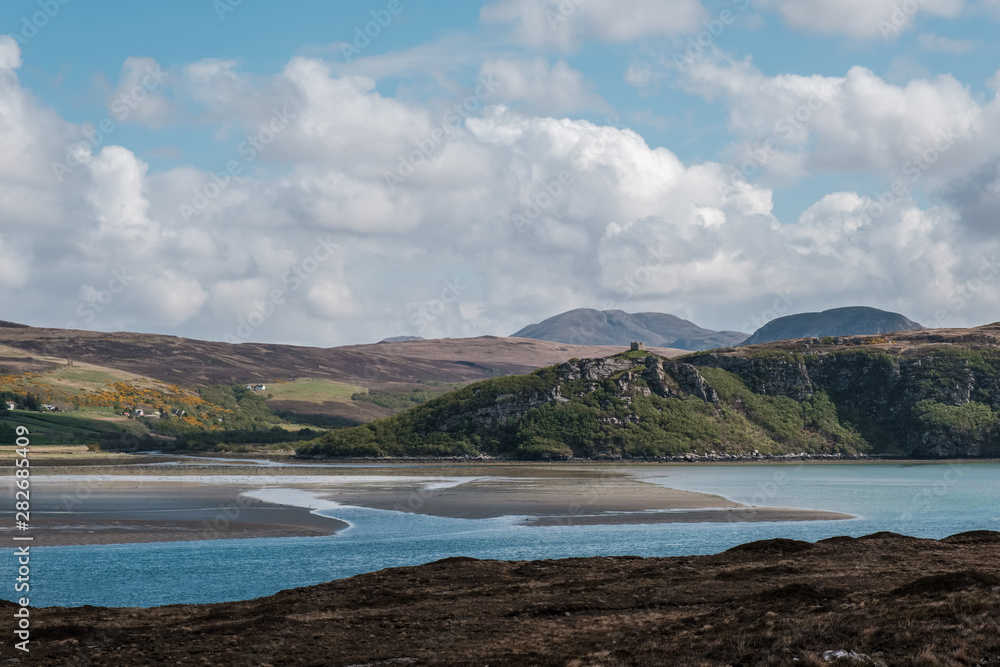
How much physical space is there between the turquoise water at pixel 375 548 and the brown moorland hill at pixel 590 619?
7812mm

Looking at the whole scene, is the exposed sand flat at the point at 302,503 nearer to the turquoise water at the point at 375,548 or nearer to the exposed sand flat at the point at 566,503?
the exposed sand flat at the point at 566,503

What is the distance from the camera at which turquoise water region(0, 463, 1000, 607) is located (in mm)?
40125

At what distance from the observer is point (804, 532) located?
62.0 meters

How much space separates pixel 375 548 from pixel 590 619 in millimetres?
27706

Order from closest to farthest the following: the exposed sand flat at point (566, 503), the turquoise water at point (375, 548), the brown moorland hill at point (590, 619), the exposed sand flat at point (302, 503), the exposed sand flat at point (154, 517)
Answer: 1. the brown moorland hill at point (590, 619)
2. the turquoise water at point (375, 548)
3. the exposed sand flat at point (154, 517)
4. the exposed sand flat at point (302, 503)
5. the exposed sand flat at point (566, 503)

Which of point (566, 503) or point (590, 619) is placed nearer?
point (590, 619)

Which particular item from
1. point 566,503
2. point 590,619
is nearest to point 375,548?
point 590,619

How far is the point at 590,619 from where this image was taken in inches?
1080

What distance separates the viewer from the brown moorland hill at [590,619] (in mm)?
21453

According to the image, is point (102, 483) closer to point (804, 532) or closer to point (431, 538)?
point (431, 538)

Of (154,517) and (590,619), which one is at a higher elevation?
(590,619)

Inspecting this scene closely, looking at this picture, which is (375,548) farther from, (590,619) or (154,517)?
(590,619)

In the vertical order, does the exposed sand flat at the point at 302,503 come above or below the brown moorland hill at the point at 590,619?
below

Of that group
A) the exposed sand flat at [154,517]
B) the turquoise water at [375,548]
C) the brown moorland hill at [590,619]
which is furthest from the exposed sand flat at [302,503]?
the brown moorland hill at [590,619]
